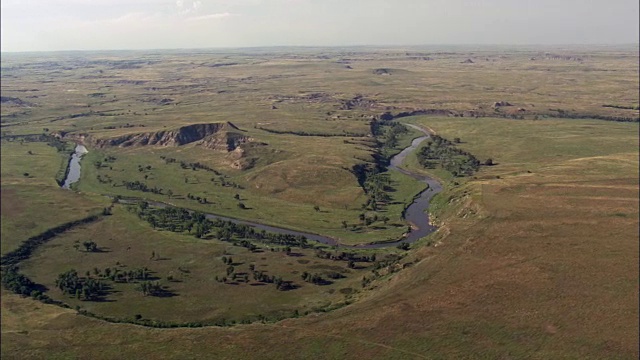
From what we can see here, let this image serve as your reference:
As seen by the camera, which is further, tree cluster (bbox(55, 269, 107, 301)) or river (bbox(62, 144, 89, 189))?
river (bbox(62, 144, 89, 189))

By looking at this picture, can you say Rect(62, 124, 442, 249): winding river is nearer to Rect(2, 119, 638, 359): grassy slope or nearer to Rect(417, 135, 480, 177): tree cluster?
Rect(417, 135, 480, 177): tree cluster

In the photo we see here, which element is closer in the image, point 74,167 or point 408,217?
point 408,217

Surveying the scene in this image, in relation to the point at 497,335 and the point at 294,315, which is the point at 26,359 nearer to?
the point at 294,315

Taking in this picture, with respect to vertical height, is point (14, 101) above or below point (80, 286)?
above

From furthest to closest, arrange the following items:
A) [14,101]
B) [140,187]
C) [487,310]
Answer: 1. [14,101]
2. [140,187]
3. [487,310]

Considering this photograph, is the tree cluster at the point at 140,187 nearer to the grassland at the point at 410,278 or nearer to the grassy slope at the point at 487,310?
the grassland at the point at 410,278

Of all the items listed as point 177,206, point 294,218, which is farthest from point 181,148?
point 294,218

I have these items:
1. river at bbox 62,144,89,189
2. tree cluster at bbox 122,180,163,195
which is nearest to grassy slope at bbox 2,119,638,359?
tree cluster at bbox 122,180,163,195

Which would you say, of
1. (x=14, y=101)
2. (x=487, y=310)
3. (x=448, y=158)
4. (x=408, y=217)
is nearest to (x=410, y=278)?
(x=487, y=310)

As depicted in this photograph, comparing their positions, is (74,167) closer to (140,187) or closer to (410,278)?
(140,187)
